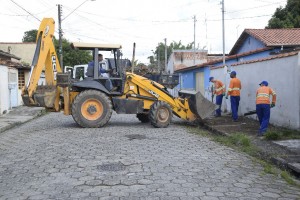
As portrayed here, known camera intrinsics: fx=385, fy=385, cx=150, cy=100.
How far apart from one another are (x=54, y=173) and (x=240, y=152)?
13.5ft

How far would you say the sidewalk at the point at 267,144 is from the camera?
23.3ft

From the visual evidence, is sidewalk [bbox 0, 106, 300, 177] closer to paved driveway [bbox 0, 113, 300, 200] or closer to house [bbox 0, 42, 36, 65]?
paved driveway [bbox 0, 113, 300, 200]

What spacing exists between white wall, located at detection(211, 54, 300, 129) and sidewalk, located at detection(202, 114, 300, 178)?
56 cm

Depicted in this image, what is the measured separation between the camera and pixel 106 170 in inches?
260

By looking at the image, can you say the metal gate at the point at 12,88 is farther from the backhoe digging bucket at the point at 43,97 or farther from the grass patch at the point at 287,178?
the grass patch at the point at 287,178

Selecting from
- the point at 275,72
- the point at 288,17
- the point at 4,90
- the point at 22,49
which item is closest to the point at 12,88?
the point at 4,90

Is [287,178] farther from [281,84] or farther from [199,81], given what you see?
[199,81]

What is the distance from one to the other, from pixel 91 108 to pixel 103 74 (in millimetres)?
1384

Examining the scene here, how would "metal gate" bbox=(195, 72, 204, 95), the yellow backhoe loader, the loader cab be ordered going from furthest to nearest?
"metal gate" bbox=(195, 72, 204, 95) → the loader cab → the yellow backhoe loader

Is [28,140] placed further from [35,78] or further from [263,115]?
[263,115]

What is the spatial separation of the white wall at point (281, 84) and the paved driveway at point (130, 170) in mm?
2706

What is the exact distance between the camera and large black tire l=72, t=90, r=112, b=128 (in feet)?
40.5

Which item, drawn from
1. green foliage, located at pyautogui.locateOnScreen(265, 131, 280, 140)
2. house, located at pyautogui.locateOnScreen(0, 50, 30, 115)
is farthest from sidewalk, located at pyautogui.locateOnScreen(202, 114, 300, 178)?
house, located at pyautogui.locateOnScreen(0, 50, 30, 115)

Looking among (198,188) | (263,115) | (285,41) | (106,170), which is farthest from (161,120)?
(285,41)
